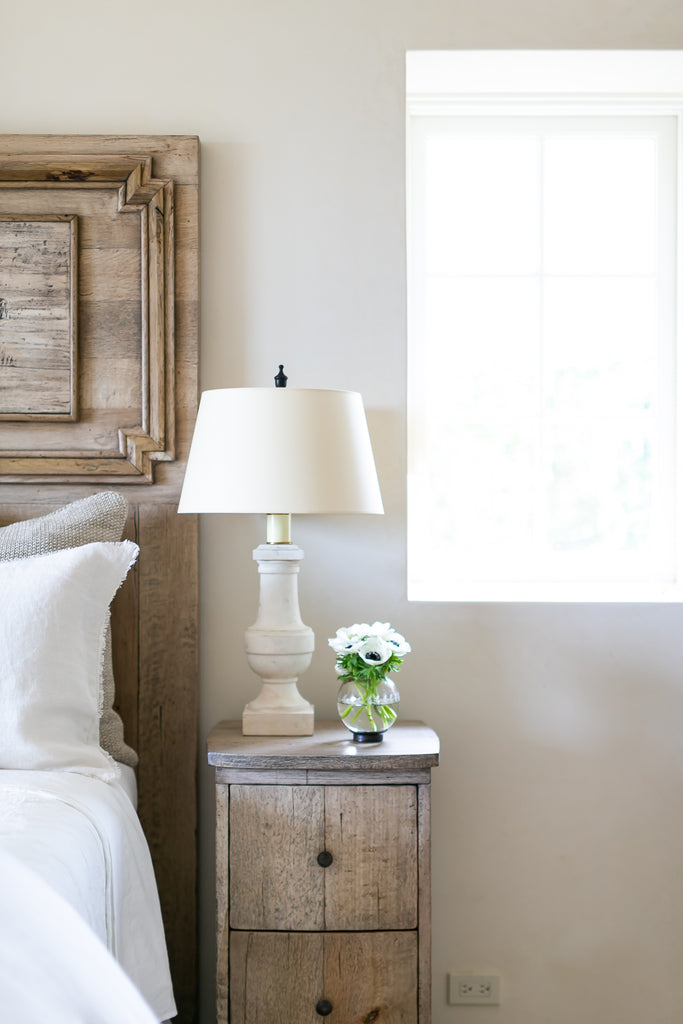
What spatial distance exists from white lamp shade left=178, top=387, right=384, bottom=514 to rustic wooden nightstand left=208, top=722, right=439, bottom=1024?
47cm

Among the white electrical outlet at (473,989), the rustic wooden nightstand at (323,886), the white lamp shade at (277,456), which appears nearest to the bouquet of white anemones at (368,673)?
the rustic wooden nightstand at (323,886)

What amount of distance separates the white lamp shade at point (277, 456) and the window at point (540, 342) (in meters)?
0.59

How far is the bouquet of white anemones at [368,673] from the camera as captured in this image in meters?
1.73

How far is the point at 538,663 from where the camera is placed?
203 centimetres

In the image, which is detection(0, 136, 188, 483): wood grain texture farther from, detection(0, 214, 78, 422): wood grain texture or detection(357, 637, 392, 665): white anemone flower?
detection(357, 637, 392, 665): white anemone flower

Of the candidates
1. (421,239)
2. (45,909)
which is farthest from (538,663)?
(45,909)

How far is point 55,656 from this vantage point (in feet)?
5.26

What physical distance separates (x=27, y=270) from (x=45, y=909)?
4.77ft

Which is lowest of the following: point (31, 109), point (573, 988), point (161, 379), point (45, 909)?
point (573, 988)

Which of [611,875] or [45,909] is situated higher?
[45,909]

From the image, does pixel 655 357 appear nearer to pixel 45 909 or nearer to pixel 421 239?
pixel 421 239

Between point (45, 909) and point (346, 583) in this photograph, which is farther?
point (346, 583)

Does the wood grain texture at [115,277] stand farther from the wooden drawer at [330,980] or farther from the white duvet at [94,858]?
the wooden drawer at [330,980]

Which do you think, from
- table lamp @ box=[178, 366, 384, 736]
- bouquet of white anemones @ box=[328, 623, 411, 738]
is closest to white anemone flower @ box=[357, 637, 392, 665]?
bouquet of white anemones @ box=[328, 623, 411, 738]
